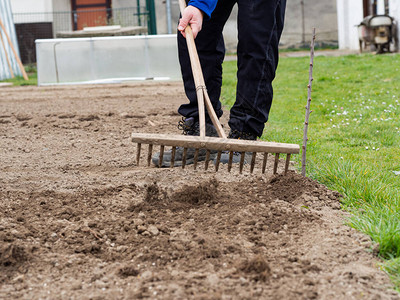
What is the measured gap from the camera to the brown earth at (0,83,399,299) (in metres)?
1.81

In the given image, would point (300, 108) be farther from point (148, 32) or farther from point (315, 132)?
point (148, 32)

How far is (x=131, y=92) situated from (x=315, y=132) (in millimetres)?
3759

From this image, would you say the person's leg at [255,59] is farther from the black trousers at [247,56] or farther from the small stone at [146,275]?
the small stone at [146,275]

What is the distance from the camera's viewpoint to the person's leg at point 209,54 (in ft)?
11.3

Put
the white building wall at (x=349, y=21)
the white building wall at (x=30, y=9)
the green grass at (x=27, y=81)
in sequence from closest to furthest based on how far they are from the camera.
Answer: the green grass at (x=27, y=81) < the white building wall at (x=349, y=21) < the white building wall at (x=30, y=9)

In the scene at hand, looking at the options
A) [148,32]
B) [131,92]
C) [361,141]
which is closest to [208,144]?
[361,141]

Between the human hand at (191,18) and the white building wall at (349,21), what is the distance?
523 inches

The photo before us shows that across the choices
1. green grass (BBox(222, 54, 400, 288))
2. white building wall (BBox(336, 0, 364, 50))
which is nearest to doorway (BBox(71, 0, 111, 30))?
white building wall (BBox(336, 0, 364, 50))

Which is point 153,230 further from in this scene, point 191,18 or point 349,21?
point 349,21

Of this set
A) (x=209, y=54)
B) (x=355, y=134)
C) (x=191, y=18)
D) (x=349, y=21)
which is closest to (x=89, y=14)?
(x=349, y=21)

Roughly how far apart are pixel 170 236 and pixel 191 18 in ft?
4.52

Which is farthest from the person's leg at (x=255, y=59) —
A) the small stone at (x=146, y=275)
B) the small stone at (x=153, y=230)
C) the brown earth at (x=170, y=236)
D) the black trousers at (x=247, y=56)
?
the small stone at (x=146, y=275)

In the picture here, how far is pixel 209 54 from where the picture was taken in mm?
3525

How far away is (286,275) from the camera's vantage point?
6.12 ft
